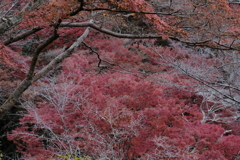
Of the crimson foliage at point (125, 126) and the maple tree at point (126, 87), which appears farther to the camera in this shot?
the crimson foliage at point (125, 126)

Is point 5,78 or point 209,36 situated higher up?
point 209,36

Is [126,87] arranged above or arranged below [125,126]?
above

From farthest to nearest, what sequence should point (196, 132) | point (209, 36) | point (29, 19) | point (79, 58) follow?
point (79, 58) → point (196, 132) → point (209, 36) → point (29, 19)

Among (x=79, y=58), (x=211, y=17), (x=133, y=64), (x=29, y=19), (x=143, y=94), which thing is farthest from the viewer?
(x=133, y=64)

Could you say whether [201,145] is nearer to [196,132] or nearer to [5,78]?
[196,132]

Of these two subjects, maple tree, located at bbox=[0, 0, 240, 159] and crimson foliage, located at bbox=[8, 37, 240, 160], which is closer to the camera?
maple tree, located at bbox=[0, 0, 240, 159]

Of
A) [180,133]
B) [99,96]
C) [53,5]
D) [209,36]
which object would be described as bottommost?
[180,133]

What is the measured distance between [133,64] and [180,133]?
17.7 ft

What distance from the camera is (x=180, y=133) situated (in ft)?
17.2

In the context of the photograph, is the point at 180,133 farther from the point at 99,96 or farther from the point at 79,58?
the point at 79,58

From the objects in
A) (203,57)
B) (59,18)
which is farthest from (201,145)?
(203,57)

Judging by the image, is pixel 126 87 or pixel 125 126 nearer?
pixel 125 126

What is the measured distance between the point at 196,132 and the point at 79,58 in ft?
16.0

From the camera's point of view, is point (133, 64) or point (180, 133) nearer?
point (180, 133)
